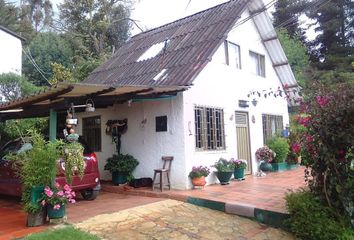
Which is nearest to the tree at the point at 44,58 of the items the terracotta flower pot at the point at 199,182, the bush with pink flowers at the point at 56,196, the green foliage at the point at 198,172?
the green foliage at the point at 198,172

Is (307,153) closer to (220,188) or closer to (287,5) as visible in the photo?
(220,188)

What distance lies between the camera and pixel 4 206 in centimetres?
811

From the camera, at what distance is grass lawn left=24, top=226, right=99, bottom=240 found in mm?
5113

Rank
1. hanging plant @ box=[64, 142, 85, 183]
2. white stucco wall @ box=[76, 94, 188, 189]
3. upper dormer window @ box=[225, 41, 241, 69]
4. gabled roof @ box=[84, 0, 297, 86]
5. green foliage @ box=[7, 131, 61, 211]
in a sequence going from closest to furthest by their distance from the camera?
green foliage @ box=[7, 131, 61, 211] → hanging plant @ box=[64, 142, 85, 183] → white stucco wall @ box=[76, 94, 188, 189] → gabled roof @ box=[84, 0, 297, 86] → upper dormer window @ box=[225, 41, 241, 69]

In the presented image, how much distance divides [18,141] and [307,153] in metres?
6.74

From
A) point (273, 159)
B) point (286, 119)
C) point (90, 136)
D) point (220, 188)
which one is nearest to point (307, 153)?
point (220, 188)

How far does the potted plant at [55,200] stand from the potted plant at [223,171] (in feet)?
15.3

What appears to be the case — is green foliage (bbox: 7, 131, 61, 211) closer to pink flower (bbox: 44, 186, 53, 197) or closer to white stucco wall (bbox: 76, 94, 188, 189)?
pink flower (bbox: 44, 186, 53, 197)

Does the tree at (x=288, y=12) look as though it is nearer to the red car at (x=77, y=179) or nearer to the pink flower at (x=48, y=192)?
the red car at (x=77, y=179)

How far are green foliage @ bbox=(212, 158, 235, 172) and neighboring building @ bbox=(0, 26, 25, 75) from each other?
16.0 meters

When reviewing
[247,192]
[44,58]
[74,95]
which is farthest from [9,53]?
[247,192]

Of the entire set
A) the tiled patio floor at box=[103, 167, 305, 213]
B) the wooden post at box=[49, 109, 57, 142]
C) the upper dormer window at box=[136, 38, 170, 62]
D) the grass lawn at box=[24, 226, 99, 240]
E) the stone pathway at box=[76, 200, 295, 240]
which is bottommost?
the stone pathway at box=[76, 200, 295, 240]

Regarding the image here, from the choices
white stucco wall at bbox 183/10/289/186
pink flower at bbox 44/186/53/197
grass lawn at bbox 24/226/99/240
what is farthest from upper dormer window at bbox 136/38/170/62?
grass lawn at bbox 24/226/99/240

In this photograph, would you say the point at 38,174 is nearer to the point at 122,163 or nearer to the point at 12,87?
the point at 122,163
